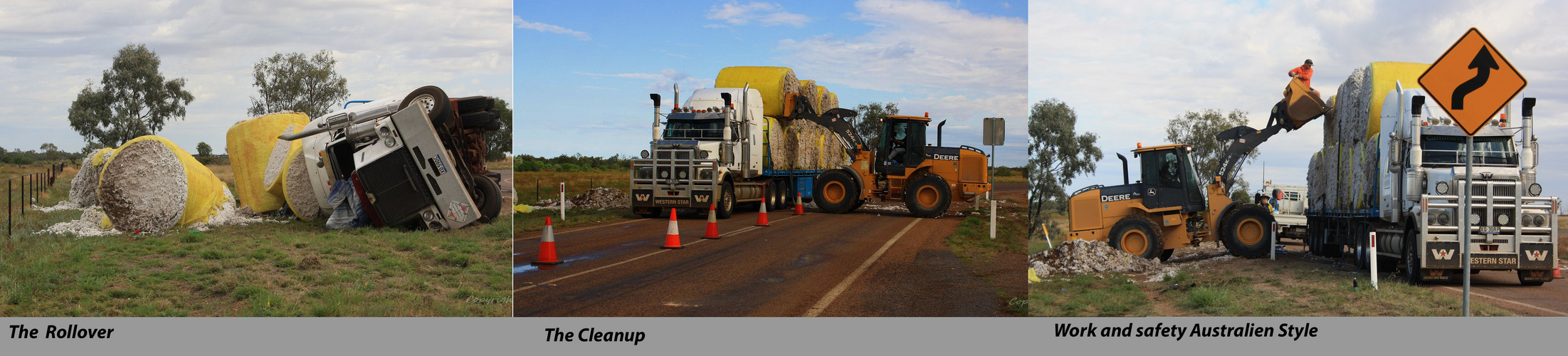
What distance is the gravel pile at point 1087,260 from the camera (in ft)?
47.5

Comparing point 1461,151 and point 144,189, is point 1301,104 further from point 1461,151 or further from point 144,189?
point 144,189

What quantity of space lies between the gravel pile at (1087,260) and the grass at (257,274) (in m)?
8.78

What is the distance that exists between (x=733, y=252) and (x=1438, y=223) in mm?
10311

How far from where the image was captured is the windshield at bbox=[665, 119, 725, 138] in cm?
1994

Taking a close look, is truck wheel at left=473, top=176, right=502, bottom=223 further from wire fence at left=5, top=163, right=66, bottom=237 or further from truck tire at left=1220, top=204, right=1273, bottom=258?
truck tire at left=1220, top=204, right=1273, bottom=258

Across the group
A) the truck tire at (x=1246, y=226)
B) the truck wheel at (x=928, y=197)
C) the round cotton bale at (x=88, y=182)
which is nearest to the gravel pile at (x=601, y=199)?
the truck wheel at (x=928, y=197)

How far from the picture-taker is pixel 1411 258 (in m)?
13.1

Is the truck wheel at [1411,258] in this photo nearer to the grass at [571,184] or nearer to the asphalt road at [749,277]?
the asphalt road at [749,277]

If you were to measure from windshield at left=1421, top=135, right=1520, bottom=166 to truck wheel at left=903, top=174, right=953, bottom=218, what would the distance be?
935 cm

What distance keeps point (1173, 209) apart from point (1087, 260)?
264cm

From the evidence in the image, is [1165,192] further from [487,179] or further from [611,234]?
[487,179]

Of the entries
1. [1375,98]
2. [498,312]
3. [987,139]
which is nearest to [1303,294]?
[1375,98]

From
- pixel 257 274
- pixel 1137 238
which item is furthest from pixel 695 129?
pixel 257 274

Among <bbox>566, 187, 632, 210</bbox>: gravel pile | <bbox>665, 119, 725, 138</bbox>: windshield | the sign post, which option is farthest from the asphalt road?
<bbox>566, 187, 632, 210</bbox>: gravel pile
